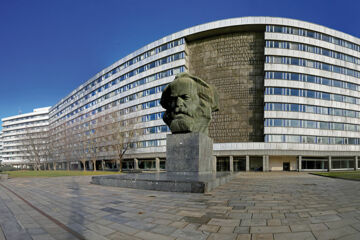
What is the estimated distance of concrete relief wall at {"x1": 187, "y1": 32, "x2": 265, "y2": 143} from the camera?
134 feet

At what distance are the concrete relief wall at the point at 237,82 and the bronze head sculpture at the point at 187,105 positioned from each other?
94.2 ft

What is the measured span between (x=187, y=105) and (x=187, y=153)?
10.1ft

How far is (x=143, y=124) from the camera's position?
47031 millimetres

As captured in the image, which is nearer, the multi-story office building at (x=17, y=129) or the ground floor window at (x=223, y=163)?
the ground floor window at (x=223, y=163)

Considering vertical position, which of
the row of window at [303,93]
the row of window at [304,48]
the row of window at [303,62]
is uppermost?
the row of window at [304,48]

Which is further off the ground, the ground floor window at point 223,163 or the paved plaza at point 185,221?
the paved plaza at point 185,221

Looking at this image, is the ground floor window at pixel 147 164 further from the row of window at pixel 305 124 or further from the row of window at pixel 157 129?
the row of window at pixel 305 124

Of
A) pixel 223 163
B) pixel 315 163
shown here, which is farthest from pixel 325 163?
pixel 223 163

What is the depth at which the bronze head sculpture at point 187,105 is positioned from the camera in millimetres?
12820

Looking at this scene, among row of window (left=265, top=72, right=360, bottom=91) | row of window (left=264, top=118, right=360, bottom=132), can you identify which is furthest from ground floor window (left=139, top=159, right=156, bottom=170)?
row of window (left=265, top=72, right=360, bottom=91)

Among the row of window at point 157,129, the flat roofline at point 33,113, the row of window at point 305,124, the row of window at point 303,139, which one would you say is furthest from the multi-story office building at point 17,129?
the row of window at point 303,139

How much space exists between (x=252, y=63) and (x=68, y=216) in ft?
143

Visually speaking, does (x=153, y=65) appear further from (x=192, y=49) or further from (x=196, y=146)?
(x=196, y=146)

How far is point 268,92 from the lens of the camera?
39.1 metres
